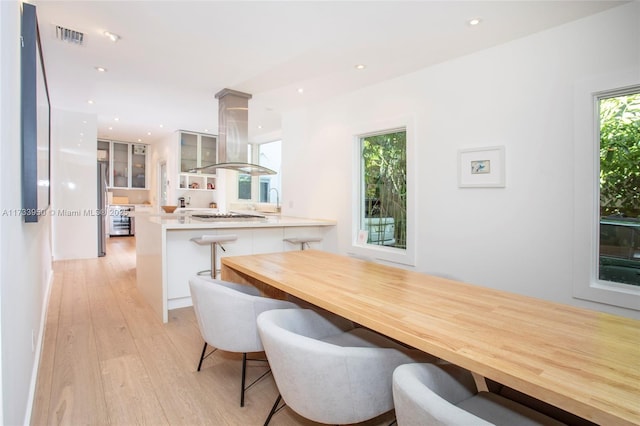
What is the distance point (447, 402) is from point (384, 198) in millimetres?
3301

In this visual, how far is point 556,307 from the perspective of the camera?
55.2 inches

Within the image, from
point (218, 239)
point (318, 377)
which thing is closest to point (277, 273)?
point (318, 377)

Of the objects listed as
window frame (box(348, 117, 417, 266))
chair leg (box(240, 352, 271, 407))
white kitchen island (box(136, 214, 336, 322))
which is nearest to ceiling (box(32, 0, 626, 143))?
window frame (box(348, 117, 417, 266))

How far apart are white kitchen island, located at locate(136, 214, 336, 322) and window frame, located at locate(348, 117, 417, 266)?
645 mm

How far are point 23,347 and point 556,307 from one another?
7.99 ft

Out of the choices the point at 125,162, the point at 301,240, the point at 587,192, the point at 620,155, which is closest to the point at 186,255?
the point at 301,240

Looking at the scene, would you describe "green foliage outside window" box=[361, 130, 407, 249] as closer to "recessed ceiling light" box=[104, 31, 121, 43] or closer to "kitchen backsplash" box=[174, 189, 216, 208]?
"recessed ceiling light" box=[104, 31, 121, 43]

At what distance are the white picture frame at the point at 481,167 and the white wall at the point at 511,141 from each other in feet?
0.18

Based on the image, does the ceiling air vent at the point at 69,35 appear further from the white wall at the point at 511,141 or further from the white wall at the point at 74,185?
the white wall at the point at 74,185

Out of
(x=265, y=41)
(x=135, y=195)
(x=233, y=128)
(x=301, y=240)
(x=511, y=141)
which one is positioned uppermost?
(x=265, y=41)

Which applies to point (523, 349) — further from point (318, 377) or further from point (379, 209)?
point (379, 209)

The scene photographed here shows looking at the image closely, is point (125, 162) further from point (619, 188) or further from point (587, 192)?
point (619, 188)

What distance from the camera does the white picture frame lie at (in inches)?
114

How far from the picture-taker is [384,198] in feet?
13.3
